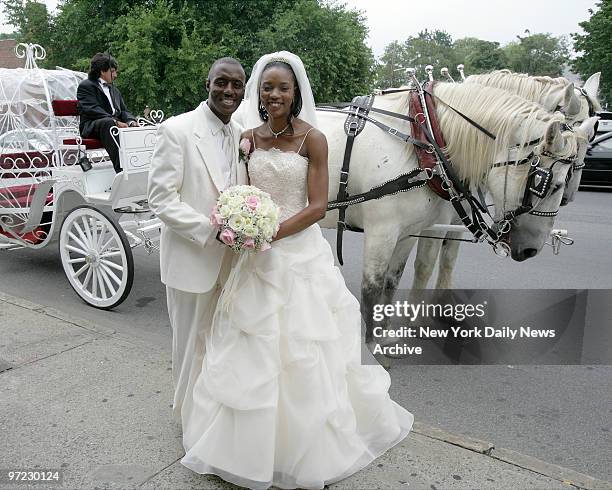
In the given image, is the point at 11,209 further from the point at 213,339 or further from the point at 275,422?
the point at 275,422

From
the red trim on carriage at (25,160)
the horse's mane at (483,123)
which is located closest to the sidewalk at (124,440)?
the horse's mane at (483,123)

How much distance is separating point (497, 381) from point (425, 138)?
1.74 m

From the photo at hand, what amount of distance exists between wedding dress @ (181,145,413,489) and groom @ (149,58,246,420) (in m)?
0.14

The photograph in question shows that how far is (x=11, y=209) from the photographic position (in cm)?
588

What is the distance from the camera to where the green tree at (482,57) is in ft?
253

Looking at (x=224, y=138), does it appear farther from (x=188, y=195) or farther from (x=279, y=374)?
(x=279, y=374)

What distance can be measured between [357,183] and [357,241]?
4071 mm

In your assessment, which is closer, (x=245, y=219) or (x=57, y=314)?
(x=245, y=219)

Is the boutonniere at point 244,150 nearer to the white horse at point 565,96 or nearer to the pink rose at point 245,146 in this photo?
the pink rose at point 245,146

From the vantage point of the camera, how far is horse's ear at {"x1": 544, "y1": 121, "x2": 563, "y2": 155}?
3.29m

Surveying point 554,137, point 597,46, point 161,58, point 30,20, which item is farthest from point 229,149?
point 597,46

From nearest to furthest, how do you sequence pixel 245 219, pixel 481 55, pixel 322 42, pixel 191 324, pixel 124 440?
pixel 245 219 → pixel 191 324 → pixel 124 440 → pixel 322 42 → pixel 481 55

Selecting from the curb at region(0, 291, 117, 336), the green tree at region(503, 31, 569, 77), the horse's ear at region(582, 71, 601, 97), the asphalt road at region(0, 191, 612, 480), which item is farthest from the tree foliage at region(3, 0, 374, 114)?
the green tree at region(503, 31, 569, 77)

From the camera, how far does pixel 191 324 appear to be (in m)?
2.82
